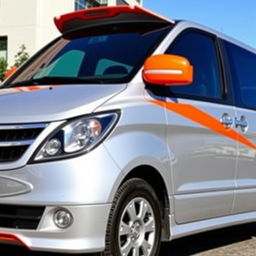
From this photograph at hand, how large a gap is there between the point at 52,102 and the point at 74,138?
34 cm

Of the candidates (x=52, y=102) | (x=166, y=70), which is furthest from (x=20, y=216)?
(x=166, y=70)

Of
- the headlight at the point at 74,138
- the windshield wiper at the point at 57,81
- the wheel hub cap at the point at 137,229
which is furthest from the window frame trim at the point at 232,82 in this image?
the headlight at the point at 74,138

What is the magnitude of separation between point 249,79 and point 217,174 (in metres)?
1.41

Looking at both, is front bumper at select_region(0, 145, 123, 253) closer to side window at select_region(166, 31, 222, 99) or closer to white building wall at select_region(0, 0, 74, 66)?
side window at select_region(166, 31, 222, 99)

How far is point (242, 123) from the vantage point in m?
5.61

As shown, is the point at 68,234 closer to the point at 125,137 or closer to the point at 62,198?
the point at 62,198

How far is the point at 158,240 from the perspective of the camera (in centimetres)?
442

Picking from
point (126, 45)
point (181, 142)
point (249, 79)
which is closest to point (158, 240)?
point (181, 142)

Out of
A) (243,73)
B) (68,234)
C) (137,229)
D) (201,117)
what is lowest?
(137,229)

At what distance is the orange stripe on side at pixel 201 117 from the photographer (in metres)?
4.60

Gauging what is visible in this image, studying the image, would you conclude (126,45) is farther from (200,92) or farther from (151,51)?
(200,92)

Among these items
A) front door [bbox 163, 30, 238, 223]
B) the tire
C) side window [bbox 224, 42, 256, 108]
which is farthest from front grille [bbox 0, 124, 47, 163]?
side window [bbox 224, 42, 256, 108]

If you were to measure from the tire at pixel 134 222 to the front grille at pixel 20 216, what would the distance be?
46cm

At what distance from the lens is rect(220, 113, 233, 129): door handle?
Answer: 5.26 meters
